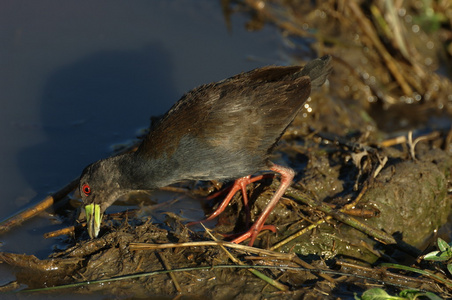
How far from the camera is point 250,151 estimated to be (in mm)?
5133

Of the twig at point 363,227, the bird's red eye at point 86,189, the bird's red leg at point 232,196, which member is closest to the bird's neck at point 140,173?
the bird's red eye at point 86,189

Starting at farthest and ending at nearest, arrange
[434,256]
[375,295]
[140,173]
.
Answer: [140,173], [434,256], [375,295]

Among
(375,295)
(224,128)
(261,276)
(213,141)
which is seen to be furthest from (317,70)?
(375,295)

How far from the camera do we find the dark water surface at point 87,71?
19.8ft

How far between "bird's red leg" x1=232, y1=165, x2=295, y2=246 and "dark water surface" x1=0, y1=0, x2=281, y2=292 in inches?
73.8

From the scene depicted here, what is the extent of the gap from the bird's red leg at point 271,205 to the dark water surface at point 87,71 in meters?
1.88

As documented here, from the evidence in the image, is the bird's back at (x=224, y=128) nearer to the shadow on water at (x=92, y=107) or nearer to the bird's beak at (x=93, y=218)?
the bird's beak at (x=93, y=218)

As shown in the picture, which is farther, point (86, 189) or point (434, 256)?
point (86, 189)

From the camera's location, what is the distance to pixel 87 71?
24.4 feet

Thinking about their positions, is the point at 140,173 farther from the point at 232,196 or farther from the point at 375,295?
the point at 375,295

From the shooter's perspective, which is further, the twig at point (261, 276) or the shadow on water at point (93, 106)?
the shadow on water at point (93, 106)

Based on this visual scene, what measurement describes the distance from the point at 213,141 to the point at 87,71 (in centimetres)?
322

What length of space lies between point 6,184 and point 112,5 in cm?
382

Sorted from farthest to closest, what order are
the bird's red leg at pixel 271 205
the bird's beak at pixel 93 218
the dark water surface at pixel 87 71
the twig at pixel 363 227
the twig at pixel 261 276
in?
the dark water surface at pixel 87 71, the twig at pixel 363 227, the bird's red leg at pixel 271 205, the bird's beak at pixel 93 218, the twig at pixel 261 276
